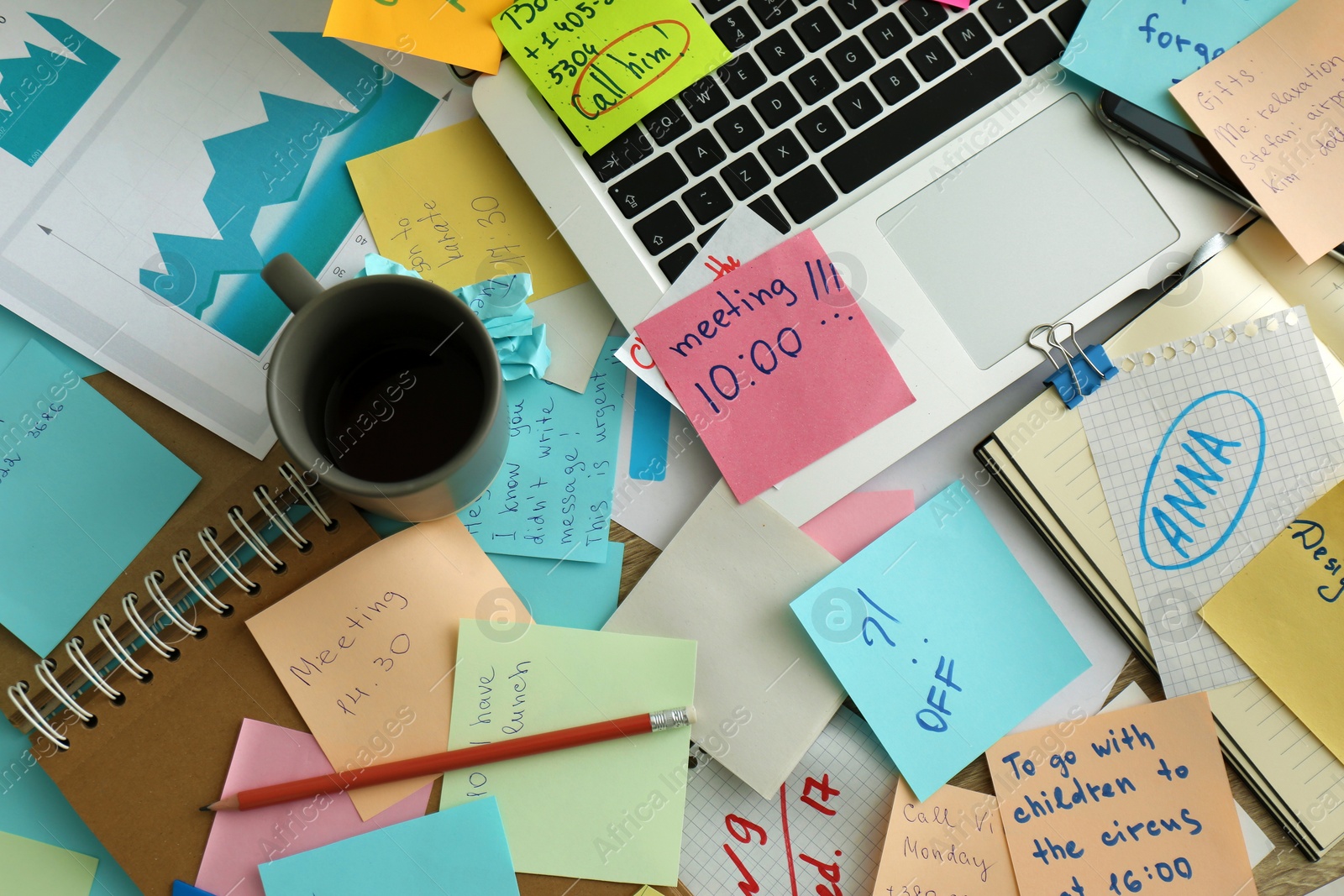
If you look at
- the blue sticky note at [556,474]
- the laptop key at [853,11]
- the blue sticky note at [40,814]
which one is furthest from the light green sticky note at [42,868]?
the laptop key at [853,11]

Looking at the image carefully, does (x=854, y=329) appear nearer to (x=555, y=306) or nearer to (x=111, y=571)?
(x=555, y=306)

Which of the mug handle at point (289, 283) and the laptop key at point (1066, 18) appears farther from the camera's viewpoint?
the laptop key at point (1066, 18)

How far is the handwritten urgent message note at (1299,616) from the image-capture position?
23.6 inches

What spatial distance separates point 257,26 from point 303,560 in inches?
16.7

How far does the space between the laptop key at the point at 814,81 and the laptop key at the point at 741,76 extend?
25 mm

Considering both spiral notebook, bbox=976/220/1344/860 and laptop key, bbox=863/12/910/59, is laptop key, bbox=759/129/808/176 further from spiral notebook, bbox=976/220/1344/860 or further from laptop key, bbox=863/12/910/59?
spiral notebook, bbox=976/220/1344/860

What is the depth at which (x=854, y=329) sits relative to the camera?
0.62 meters

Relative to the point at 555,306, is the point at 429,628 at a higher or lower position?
lower

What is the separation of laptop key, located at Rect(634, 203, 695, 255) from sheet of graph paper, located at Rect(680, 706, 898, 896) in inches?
14.5

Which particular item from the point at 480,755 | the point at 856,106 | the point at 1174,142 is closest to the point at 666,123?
the point at 856,106

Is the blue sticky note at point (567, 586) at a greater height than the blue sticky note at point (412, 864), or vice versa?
the blue sticky note at point (567, 586)

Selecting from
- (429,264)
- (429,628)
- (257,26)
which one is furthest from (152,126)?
(429,628)

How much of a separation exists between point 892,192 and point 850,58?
0.10m

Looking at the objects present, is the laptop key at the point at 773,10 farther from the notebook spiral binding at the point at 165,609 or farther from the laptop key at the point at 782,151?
the notebook spiral binding at the point at 165,609
